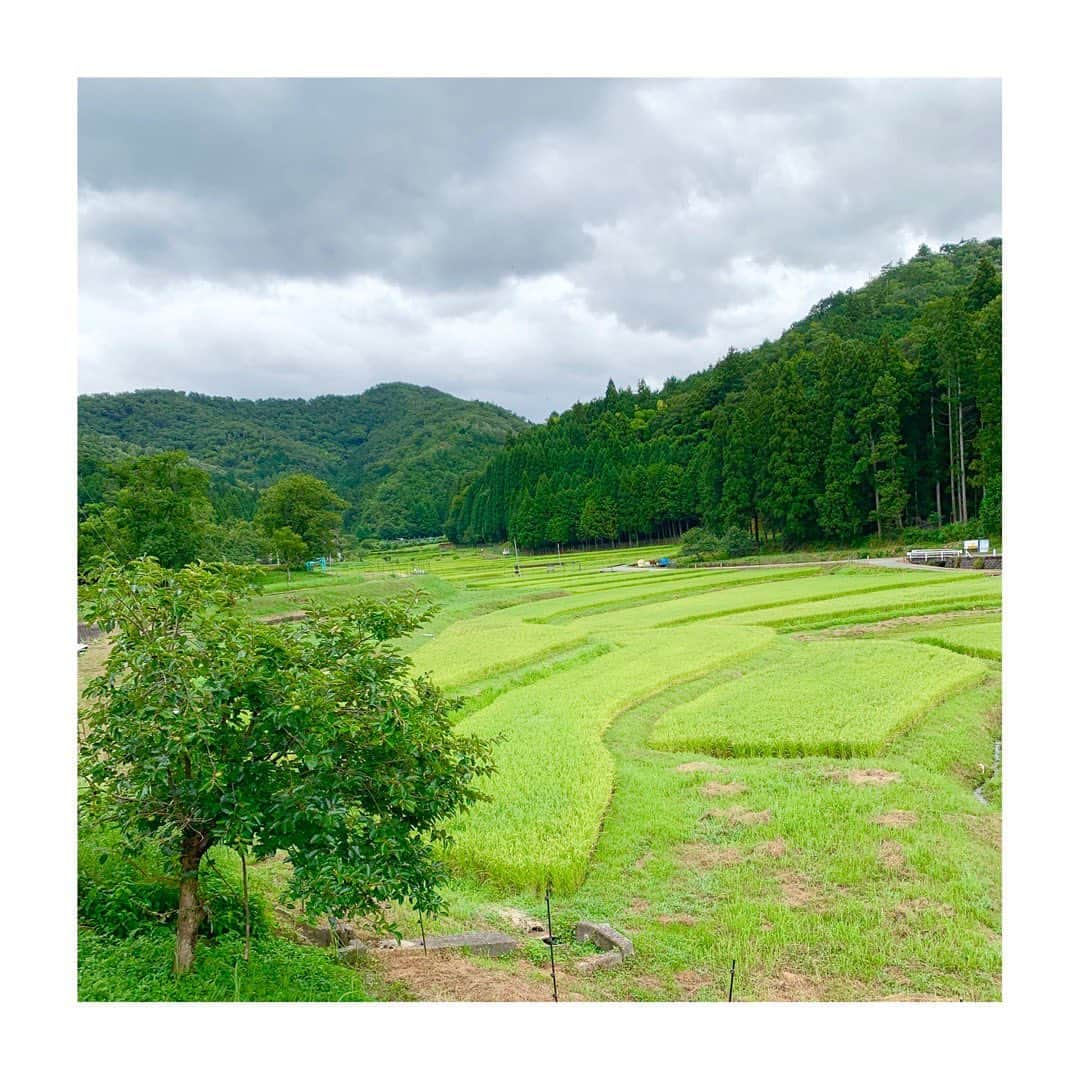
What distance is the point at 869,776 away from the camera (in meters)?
6.96

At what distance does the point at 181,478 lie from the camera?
53.9ft

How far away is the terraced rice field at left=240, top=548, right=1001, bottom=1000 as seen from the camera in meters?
4.40

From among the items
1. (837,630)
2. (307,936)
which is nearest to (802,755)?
(307,936)

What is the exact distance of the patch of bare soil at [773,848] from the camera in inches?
220

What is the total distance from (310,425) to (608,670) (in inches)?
729

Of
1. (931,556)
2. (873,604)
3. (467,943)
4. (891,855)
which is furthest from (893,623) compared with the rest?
(467,943)

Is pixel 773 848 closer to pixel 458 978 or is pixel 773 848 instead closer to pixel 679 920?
pixel 679 920

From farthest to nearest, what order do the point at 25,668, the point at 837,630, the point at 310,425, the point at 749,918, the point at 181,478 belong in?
the point at 310,425 < the point at 181,478 < the point at 837,630 < the point at 749,918 < the point at 25,668

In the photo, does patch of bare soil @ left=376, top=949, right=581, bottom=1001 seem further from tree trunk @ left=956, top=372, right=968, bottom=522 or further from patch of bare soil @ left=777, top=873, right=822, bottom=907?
tree trunk @ left=956, top=372, right=968, bottom=522

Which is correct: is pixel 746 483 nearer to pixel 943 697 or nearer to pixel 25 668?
pixel 943 697

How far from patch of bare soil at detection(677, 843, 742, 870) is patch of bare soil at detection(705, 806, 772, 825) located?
0.44 m

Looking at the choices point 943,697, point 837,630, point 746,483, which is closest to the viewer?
point 943,697

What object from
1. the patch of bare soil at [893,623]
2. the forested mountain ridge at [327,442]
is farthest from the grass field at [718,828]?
the forested mountain ridge at [327,442]

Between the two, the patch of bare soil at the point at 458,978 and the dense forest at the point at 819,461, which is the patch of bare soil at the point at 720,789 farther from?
the dense forest at the point at 819,461
